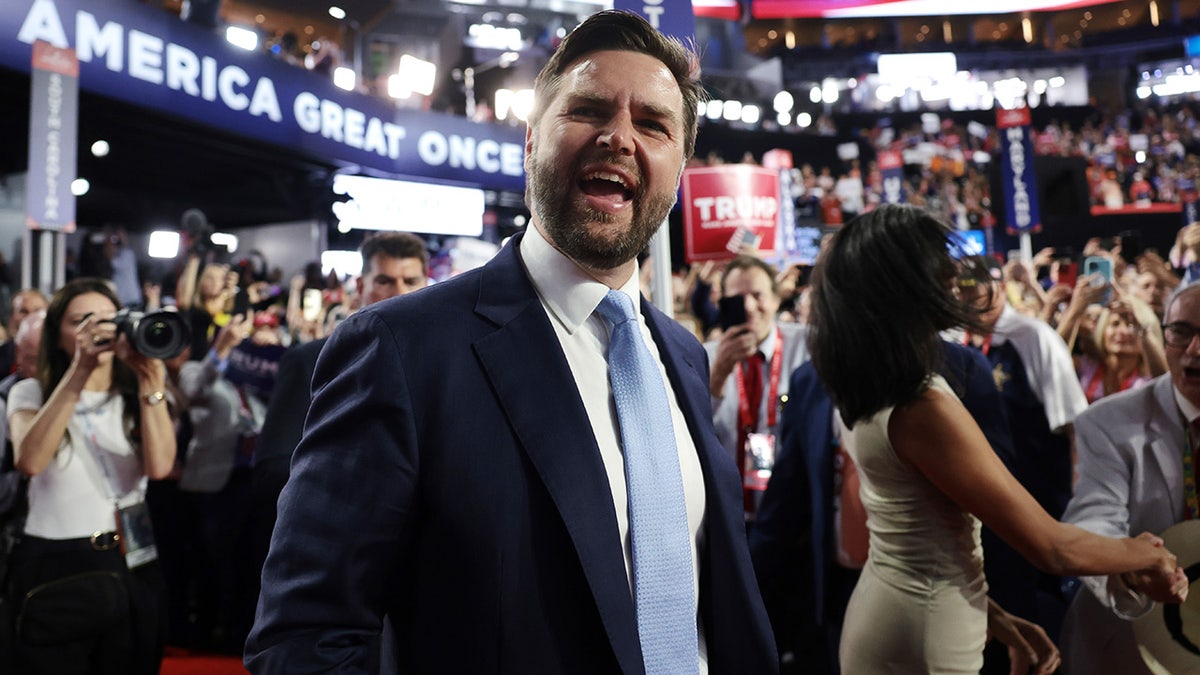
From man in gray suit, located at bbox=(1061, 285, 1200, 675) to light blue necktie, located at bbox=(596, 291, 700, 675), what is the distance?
1224mm

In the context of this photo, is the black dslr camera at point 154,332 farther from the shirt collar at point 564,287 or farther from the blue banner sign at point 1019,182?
the blue banner sign at point 1019,182

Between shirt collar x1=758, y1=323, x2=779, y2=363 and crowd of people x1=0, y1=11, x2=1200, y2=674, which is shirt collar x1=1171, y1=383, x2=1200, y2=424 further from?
shirt collar x1=758, y1=323, x2=779, y2=363

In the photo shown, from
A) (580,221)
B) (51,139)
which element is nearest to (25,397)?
(580,221)

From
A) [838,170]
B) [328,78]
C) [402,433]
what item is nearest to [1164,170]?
[838,170]

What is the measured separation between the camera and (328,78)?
11.3 metres

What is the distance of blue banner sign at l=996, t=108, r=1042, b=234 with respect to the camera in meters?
7.56

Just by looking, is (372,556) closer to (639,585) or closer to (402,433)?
(402,433)

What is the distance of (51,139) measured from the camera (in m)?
5.36

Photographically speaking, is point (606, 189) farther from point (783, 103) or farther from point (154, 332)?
point (783, 103)

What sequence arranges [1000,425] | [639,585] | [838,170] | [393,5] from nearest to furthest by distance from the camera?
[639,585] → [1000,425] → [393,5] → [838,170]

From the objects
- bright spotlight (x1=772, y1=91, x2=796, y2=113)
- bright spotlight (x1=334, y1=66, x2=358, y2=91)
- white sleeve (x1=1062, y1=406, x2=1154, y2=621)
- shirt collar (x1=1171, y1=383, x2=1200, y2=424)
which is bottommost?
white sleeve (x1=1062, y1=406, x2=1154, y2=621)

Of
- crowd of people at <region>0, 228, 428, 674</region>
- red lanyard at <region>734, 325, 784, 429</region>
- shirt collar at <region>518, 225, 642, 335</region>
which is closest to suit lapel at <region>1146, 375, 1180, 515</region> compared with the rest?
shirt collar at <region>518, 225, 642, 335</region>

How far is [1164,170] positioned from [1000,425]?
78.8ft

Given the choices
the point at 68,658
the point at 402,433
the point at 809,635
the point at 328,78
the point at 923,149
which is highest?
the point at 923,149
